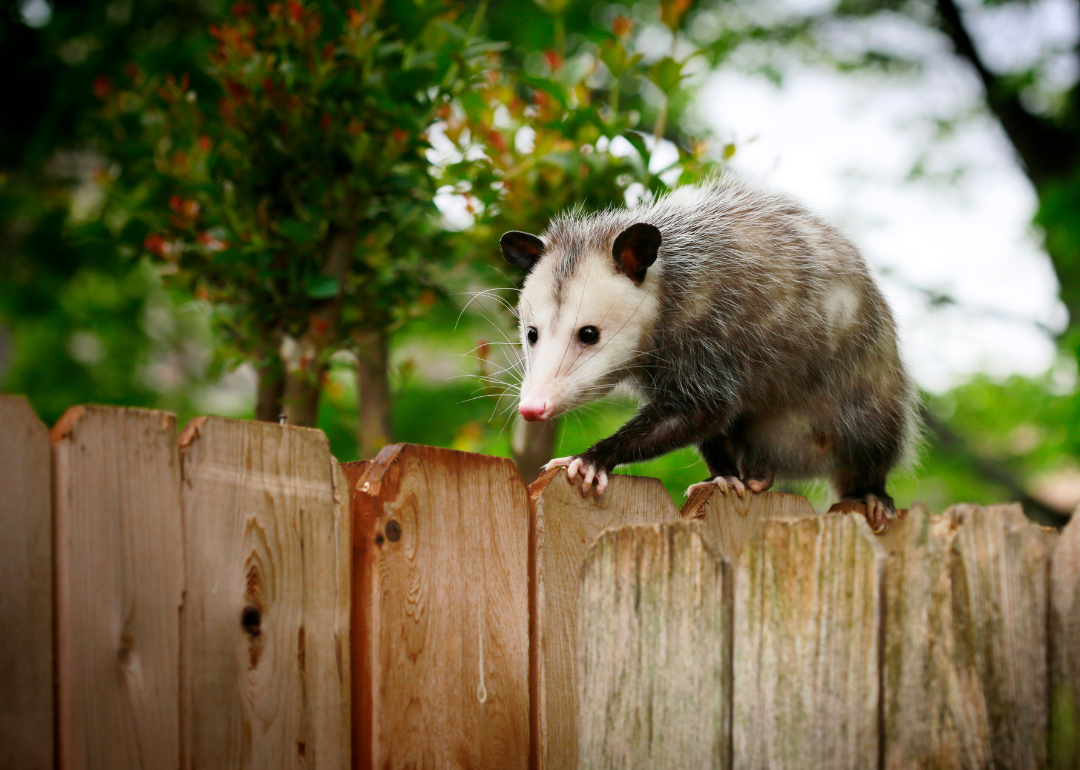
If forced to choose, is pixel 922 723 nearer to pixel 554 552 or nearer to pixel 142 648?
pixel 554 552

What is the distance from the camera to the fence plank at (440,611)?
51.3 inches

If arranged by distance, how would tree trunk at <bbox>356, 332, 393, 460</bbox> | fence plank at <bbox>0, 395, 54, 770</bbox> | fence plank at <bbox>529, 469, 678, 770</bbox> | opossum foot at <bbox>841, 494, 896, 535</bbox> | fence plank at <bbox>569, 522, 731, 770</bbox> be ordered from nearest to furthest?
1. fence plank at <bbox>0, 395, 54, 770</bbox>
2. fence plank at <bbox>569, 522, 731, 770</bbox>
3. fence plank at <bbox>529, 469, 678, 770</bbox>
4. opossum foot at <bbox>841, 494, 896, 535</bbox>
5. tree trunk at <bbox>356, 332, 393, 460</bbox>

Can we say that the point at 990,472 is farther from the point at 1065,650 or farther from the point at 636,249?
the point at 1065,650

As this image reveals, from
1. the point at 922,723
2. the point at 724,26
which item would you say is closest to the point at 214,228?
the point at 922,723

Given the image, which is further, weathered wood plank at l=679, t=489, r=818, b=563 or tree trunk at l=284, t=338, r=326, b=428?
tree trunk at l=284, t=338, r=326, b=428

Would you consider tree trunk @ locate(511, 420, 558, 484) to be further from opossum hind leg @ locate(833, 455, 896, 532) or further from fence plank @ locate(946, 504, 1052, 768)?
fence plank @ locate(946, 504, 1052, 768)

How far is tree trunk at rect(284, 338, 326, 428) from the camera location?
2095mm

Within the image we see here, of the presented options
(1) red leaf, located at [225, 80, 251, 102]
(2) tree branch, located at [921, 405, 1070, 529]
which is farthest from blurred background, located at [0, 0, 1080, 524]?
(2) tree branch, located at [921, 405, 1070, 529]

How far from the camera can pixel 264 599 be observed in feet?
4.00

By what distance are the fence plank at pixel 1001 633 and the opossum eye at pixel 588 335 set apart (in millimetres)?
906

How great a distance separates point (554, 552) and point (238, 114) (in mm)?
1262

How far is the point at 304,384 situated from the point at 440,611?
1.00 m

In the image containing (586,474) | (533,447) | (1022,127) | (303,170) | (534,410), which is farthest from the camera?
(1022,127)

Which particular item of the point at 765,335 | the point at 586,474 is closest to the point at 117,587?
the point at 586,474
